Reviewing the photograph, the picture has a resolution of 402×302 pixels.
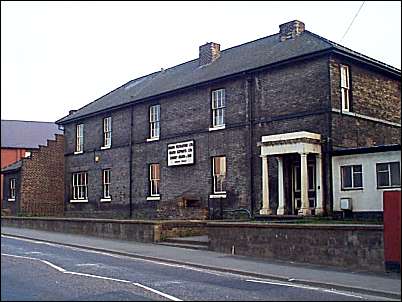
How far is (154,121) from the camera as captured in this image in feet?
104

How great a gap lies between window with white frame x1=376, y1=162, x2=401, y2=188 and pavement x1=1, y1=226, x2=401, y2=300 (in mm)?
6531

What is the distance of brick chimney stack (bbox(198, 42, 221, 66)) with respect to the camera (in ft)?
103

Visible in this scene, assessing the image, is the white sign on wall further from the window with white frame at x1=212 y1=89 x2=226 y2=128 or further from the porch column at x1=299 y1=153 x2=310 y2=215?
the porch column at x1=299 y1=153 x2=310 y2=215

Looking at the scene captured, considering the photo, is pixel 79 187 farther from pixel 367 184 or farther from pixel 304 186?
pixel 367 184

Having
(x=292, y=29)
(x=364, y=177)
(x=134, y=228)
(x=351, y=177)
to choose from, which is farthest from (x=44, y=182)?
(x=364, y=177)

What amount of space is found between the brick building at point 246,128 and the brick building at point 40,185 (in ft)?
14.9

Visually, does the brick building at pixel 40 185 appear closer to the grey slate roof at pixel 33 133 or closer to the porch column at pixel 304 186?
the grey slate roof at pixel 33 133

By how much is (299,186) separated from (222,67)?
26.9 feet

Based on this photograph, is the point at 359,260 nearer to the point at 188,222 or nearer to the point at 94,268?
the point at 94,268

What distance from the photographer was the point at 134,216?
3167cm

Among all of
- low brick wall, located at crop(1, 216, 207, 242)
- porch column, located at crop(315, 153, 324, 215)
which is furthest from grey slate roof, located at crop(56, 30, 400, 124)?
low brick wall, located at crop(1, 216, 207, 242)

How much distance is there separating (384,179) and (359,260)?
264 inches

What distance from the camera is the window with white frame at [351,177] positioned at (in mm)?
21156

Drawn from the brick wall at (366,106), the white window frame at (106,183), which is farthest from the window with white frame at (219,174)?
the white window frame at (106,183)
